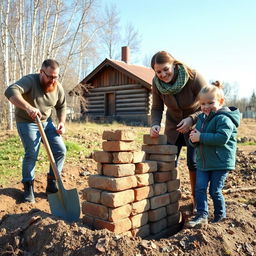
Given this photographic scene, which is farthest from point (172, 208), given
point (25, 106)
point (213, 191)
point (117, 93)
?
point (117, 93)

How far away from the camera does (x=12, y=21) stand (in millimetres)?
12148

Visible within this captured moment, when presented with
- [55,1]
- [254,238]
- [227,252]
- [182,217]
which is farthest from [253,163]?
[55,1]

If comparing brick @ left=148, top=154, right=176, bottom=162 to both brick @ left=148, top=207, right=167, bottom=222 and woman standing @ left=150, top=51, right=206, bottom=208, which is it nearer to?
woman standing @ left=150, top=51, right=206, bottom=208

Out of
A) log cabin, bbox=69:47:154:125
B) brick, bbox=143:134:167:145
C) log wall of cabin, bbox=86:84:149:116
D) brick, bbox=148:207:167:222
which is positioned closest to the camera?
brick, bbox=148:207:167:222

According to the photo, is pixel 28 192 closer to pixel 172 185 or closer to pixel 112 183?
pixel 112 183

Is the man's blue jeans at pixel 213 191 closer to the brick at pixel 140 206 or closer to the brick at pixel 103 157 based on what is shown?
the brick at pixel 140 206

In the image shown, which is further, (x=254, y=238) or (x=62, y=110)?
(x=62, y=110)

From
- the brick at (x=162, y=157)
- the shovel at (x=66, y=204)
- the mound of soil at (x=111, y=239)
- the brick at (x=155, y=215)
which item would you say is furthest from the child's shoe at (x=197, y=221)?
the shovel at (x=66, y=204)

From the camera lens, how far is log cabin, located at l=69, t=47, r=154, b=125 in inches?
661

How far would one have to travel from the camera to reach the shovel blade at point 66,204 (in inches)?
114

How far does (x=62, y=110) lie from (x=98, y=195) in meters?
1.82

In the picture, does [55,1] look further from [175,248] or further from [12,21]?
[175,248]

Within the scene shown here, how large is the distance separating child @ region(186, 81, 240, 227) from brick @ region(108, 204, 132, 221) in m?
0.55

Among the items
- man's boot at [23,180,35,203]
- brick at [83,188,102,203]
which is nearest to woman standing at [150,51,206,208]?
brick at [83,188,102,203]
